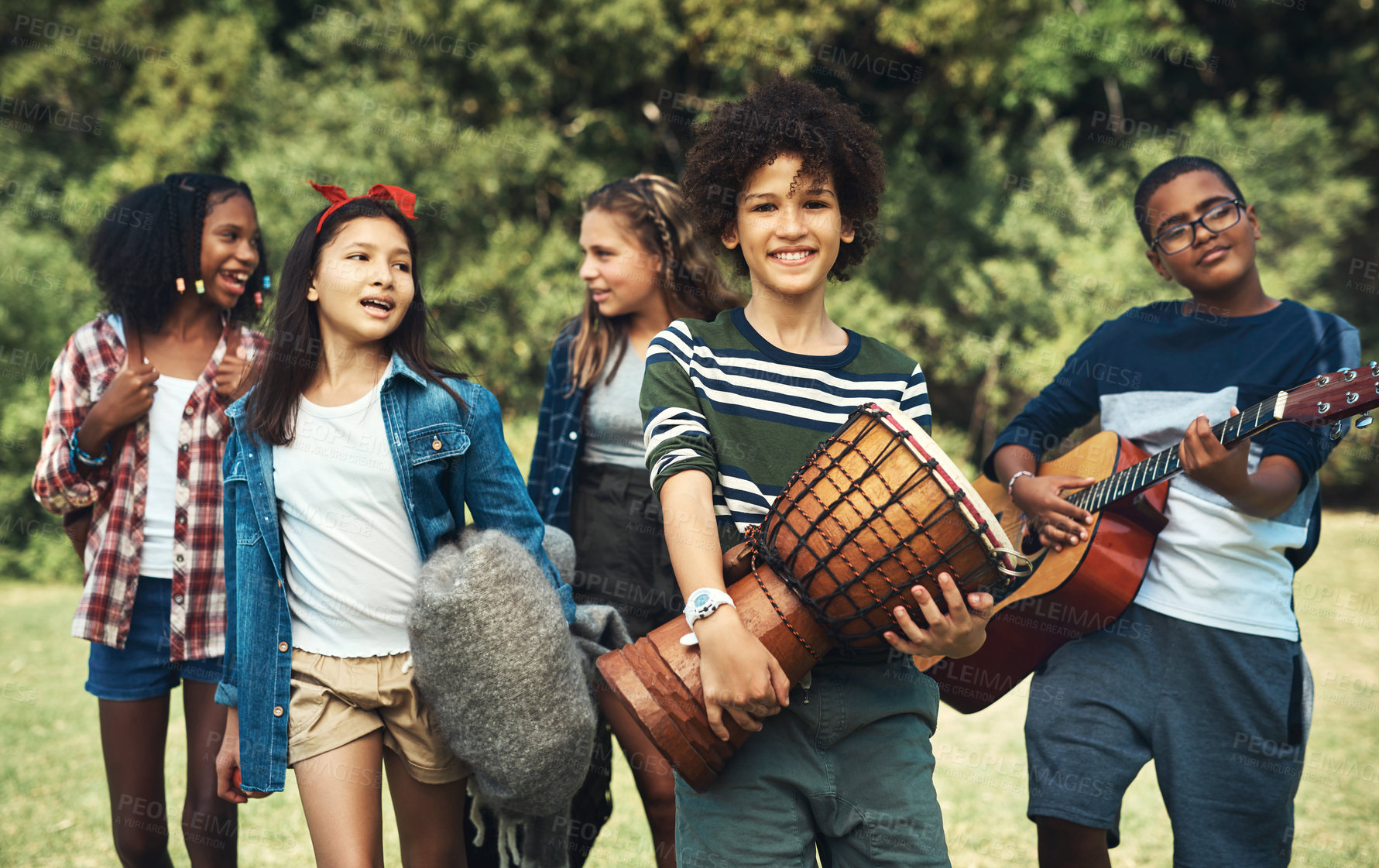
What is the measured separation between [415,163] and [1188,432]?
40.7ft

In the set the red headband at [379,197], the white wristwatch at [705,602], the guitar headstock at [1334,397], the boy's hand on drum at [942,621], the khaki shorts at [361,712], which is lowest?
the khaki shorts at [361,712]

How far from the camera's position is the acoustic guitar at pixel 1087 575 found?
2.66m

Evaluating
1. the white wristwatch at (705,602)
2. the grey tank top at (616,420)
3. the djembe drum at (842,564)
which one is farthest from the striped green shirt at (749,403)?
the grey tank top at (616,420)

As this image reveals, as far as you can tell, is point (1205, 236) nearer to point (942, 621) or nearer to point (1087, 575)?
point (1087, 575)

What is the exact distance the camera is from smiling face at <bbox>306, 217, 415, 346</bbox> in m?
2.44

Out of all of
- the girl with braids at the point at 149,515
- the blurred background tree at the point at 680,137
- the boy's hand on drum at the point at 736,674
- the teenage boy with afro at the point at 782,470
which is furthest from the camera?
the blurred background tree at the point at 680,137

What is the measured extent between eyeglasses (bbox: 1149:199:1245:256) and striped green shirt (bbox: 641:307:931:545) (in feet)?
3.57

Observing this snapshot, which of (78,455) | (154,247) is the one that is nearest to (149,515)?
(78,455)

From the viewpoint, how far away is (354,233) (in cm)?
248

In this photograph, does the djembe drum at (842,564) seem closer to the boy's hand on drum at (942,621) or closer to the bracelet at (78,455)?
the boy's hand on drum at (942,621)

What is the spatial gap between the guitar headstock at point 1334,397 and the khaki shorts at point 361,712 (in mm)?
2092

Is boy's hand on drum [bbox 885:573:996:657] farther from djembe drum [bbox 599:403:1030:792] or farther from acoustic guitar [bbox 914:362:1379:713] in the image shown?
acoustic guitar [bbox 914:362:1379:713]

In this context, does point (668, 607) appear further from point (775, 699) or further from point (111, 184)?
point (111, 184)

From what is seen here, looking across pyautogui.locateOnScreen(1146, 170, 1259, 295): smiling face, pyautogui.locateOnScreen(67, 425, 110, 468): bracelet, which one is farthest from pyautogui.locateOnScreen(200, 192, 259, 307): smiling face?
pyautogui.locateOnScreen(1146, 170, 1259, 295): smiling face
